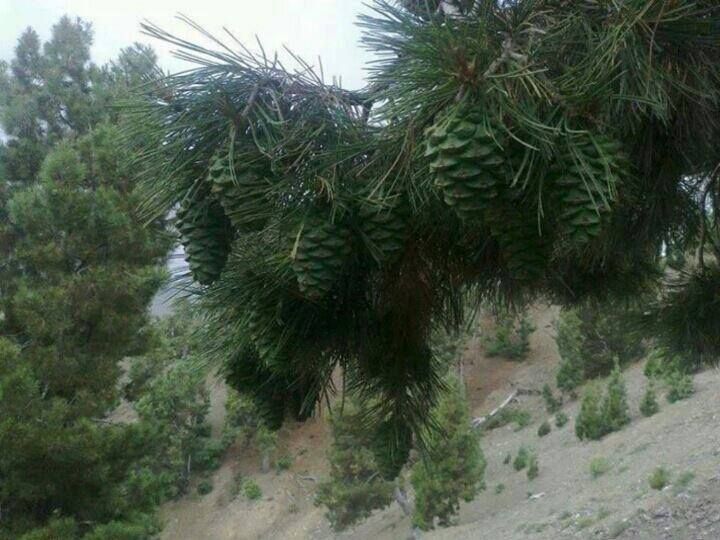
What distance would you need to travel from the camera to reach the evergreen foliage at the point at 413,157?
1.20 metres

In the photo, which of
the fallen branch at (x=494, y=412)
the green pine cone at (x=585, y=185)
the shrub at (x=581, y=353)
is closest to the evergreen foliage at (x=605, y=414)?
the shrub at (x=581, y=353)

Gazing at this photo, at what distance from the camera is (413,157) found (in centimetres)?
134

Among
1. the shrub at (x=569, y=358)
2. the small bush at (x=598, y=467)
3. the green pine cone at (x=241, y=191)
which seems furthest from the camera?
the shrub at (x=569, y=358)

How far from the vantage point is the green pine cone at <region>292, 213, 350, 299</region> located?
135 centimetres

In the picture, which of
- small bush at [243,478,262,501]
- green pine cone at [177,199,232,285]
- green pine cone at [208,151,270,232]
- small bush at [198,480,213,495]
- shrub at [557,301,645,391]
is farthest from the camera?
small bush at [198,480,213,495]

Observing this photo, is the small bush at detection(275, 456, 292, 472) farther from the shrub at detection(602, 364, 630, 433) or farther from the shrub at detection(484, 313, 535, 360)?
the shrub at detection(602, 364, 630, 433)

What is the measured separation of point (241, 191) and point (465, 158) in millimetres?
426

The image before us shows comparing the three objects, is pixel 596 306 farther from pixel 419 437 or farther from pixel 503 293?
pixel 419 437

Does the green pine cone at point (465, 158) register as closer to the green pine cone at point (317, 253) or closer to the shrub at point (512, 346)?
the green pine cone at point (317, 253)

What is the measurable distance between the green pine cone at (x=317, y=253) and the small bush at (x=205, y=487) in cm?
1815

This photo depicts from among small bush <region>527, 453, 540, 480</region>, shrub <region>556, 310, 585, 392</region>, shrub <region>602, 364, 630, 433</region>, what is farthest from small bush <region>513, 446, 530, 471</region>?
shrub <region>556, 310, 585, 392</region>

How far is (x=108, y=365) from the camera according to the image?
798cm

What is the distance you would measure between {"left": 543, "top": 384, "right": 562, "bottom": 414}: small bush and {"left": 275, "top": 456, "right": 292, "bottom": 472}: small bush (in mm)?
5444

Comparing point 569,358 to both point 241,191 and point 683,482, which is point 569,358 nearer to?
point 683,482
